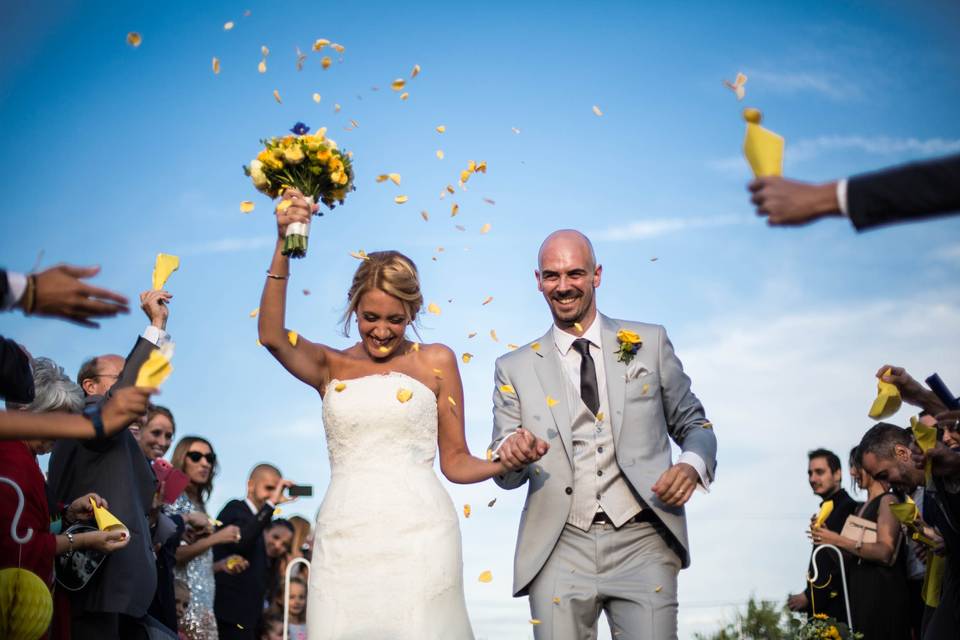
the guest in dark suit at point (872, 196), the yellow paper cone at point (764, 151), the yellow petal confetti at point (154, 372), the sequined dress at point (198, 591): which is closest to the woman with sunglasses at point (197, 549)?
the sequined dress at point (198, 591)

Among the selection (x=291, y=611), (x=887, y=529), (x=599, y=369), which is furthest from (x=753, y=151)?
(x=291, y=611)

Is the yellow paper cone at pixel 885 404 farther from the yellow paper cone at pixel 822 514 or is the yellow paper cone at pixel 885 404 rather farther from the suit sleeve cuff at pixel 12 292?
the suit sleeve cuff at pixel 12 292

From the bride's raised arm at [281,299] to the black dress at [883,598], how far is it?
5571 mm

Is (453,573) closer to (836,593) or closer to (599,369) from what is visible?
(599,369)

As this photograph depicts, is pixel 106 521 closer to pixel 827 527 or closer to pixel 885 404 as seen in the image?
pixel 885 404

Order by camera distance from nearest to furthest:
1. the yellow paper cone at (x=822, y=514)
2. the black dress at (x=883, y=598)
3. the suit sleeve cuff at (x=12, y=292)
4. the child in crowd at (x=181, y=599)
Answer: the suit sleeve cuff at (x=12, y=292), the child in crowd at (x=181, y=599), the black dress at (x=883, y=598), the yellow paper cone at (x=822, y=514)

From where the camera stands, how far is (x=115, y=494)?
646 cm

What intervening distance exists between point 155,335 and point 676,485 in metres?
3.00

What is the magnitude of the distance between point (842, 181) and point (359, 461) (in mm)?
2847

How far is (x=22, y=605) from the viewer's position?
201 inches

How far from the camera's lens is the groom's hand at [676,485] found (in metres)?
5.91

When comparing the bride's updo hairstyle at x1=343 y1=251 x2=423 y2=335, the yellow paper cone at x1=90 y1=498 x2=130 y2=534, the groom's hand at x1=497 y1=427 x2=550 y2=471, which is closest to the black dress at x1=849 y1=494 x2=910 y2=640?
the groom's hand at x1=497 y1=427 x2=550 y2=471

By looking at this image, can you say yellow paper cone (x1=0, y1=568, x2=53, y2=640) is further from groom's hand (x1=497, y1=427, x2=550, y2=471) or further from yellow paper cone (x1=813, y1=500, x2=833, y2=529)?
yellow paper cone (x1=813, y1=500, x2=833, y2=529)

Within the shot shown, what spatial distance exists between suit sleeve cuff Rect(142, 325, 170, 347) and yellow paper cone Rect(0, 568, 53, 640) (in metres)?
1.63
